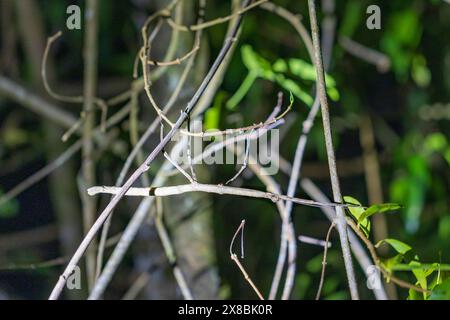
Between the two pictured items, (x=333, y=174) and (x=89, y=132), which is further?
(x=89, y=132)

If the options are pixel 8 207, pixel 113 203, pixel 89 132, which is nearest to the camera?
pixel 113 203

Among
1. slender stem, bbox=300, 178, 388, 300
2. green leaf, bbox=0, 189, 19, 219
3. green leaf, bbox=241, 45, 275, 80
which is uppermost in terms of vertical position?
green leaf, bbox=241, 45, 275, 80

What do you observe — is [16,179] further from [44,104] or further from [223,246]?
[223,246]

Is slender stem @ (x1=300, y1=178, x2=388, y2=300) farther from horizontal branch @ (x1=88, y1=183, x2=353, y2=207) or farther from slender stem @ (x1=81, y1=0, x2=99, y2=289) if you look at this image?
slender stem @ (x1=81, y1=0, x2=99, y2=289)

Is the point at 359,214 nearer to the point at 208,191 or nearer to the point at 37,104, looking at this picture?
the point at 208,191

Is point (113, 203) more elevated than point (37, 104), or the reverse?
point (37, 104)

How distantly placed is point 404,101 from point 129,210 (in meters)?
0.69

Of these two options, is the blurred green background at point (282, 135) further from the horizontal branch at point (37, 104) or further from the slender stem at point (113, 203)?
the slender stem at point (113, 203)

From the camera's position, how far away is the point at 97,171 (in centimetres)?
142

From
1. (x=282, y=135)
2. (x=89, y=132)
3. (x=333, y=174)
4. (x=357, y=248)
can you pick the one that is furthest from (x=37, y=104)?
(x=333, y=174)

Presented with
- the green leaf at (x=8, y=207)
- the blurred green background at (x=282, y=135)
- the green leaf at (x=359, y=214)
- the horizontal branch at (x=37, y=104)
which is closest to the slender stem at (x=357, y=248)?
the green leaf at (x=359, y=214)


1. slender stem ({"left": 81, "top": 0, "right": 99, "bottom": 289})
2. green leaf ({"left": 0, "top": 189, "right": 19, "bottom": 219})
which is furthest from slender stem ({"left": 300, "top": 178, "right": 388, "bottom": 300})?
green leaf ({"left": 0, "top": 189, "right": 19, "bottom": 219})
